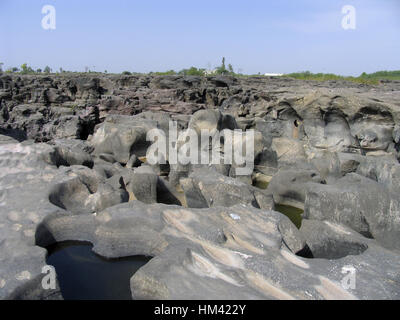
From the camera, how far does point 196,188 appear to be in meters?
6.02

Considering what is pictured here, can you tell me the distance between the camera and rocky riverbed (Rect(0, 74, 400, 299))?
3.23 meters

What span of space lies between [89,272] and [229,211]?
1997 mm

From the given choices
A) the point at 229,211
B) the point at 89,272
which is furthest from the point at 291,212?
the point at 89,272

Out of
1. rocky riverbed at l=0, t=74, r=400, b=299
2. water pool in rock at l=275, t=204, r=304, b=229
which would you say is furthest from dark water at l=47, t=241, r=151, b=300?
water pool in rock at l=275, t=204, r=304, b=229

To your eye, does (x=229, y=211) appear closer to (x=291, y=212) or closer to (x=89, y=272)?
(x=89, y=272)

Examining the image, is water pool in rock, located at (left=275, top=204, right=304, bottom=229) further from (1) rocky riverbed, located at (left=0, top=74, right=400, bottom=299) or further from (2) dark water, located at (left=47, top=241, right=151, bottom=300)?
(2) dark water, located at (left=47, top=241, right=151, bottom=300)

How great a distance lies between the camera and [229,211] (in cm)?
468

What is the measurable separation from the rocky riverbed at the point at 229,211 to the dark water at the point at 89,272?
0.42 ft

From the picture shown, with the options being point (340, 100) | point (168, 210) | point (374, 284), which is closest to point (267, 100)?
point (340, 100)

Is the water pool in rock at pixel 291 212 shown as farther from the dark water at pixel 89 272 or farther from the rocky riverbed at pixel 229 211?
the dark water at pixel 89 272

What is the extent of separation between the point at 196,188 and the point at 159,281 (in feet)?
10.1

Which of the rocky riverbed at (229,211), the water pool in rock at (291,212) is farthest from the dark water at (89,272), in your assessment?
the water pool in rock at (291,212)

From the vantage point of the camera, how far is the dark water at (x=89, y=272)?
3.75m
